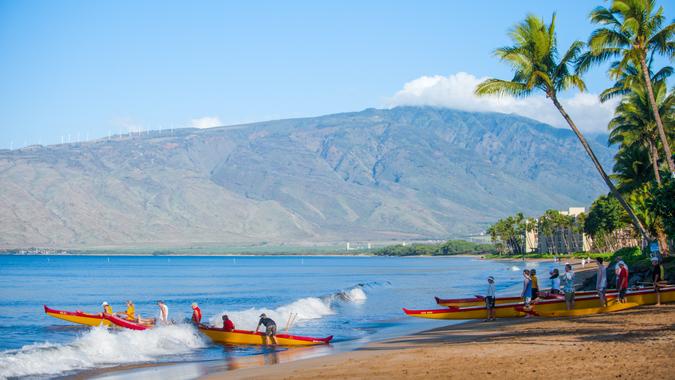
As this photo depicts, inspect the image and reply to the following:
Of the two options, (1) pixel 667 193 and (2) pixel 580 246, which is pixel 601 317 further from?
(2) pixel 580 246

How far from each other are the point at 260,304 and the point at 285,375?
3537cm

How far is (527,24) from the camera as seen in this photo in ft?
115

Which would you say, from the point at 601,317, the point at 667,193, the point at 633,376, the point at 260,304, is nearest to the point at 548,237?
the point at 260,304

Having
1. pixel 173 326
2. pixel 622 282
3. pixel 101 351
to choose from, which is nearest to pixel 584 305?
pixel 622 282

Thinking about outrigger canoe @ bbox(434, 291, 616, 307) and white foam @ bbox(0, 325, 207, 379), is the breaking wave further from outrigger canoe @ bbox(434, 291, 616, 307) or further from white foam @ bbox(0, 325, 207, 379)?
outrigger canoe @ bbox(434, 291, 616, 307)

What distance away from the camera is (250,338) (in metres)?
27.7

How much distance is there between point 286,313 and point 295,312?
94cm

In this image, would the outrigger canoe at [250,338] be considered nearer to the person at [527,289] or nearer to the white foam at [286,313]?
the white foam at [286,313]

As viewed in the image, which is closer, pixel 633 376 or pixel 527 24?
pixel 633 376

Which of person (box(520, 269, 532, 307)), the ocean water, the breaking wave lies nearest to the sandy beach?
person (box(520, 269, 532, 307))

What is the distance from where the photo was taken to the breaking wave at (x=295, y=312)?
37688 millimetres

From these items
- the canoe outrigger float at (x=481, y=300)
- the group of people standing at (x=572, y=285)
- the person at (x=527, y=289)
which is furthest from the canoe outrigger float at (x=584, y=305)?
the canoe outrigger float at (x=481, y=300)

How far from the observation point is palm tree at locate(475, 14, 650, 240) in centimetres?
3475

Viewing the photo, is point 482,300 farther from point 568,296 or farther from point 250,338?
point 250,338
